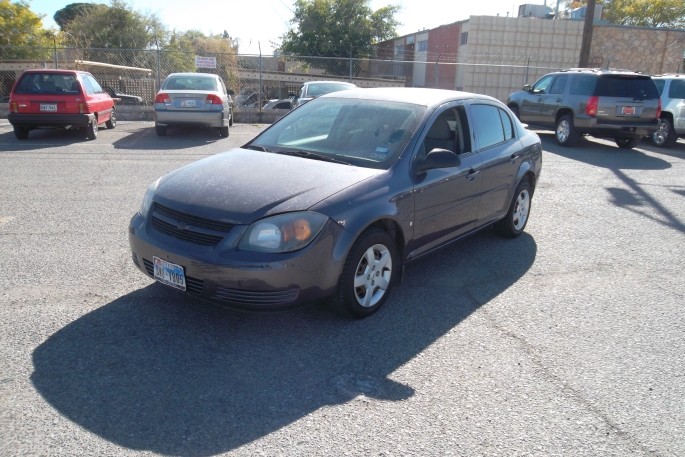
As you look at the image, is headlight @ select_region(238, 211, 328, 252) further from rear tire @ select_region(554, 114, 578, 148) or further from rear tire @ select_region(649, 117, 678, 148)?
rear tire @ select_region(649, 117, 678, 148)

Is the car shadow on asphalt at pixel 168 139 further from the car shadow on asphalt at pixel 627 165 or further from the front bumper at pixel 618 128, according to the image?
the front bumper at pixel 618 128

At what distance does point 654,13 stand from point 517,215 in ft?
166

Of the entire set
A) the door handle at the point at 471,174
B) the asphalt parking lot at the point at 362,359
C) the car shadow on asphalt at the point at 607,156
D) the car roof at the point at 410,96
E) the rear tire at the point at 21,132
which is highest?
the car roof at the point at 410,96

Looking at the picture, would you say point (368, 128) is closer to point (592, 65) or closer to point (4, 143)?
point (4, 143)

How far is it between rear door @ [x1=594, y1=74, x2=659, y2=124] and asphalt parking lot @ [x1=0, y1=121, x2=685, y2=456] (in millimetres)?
7421

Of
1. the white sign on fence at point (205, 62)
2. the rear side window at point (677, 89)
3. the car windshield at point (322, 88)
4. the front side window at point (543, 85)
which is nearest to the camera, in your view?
the rear side window at point (677, 89)

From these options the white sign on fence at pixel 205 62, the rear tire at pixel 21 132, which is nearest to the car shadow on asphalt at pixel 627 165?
the white sign on fence at pixel 205 62

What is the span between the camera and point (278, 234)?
144 inches

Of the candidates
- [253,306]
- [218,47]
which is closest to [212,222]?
[253,306]

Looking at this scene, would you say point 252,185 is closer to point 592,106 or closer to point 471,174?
point 471,174

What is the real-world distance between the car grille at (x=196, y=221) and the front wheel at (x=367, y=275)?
85 centimetres

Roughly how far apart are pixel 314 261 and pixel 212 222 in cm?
72

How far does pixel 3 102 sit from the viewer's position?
727 inches

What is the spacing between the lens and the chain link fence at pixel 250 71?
20.2 metres
